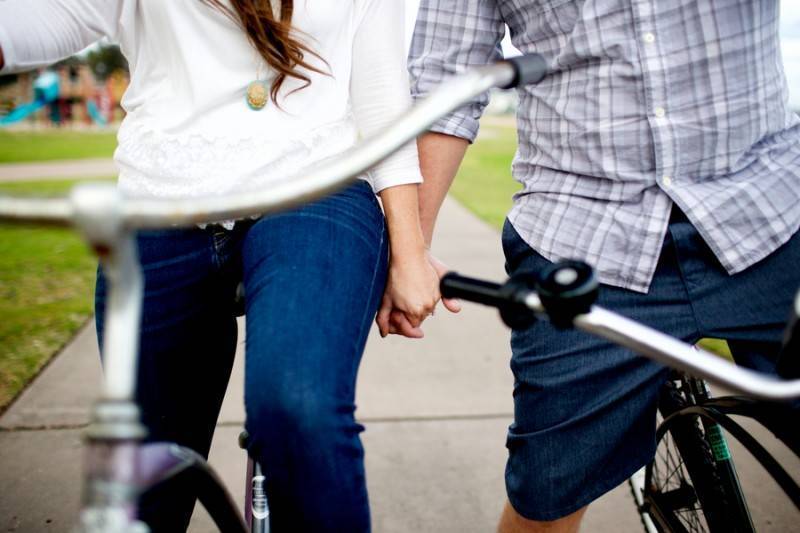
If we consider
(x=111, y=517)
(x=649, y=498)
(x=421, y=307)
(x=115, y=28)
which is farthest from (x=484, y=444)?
(x=111, y=517)

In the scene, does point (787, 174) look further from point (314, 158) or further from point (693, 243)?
point (314, 158)

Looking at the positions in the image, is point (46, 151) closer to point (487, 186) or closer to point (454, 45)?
point (487, 186)

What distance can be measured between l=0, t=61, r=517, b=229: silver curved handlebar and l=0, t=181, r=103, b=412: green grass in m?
2.05

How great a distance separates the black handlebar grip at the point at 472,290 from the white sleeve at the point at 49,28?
0.83 metres

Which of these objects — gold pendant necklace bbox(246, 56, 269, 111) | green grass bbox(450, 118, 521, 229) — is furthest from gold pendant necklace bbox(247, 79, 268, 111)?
green grass bbox(450, 118, 521, 229)

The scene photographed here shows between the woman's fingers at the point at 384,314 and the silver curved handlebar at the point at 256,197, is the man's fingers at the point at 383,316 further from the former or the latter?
the silver curved handlebar at the point at 256,197

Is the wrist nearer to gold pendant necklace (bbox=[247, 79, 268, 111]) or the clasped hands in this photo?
the clasped hands

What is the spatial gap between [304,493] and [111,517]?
0.44 m

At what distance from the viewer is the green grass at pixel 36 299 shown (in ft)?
11.4

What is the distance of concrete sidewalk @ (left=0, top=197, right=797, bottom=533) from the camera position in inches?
96.5

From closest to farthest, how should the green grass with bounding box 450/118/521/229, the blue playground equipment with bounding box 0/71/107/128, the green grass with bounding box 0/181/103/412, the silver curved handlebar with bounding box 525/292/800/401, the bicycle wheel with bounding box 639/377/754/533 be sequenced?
the silver curved handlebar with bounding box 525/292/800/401, the bicycle wheel with bounding box 639/377/754/533, the green grass with bounding box 0/181/103/412, the green grass with bounding box 450/118/521/229, the blue playground equipment with bounding box 0/71/107/128

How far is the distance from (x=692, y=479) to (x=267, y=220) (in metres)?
1.17

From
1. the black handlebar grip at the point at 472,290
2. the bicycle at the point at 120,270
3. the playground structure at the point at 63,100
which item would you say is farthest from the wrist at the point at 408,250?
the playground structure at the point at 63,100

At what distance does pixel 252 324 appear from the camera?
3.69ft
